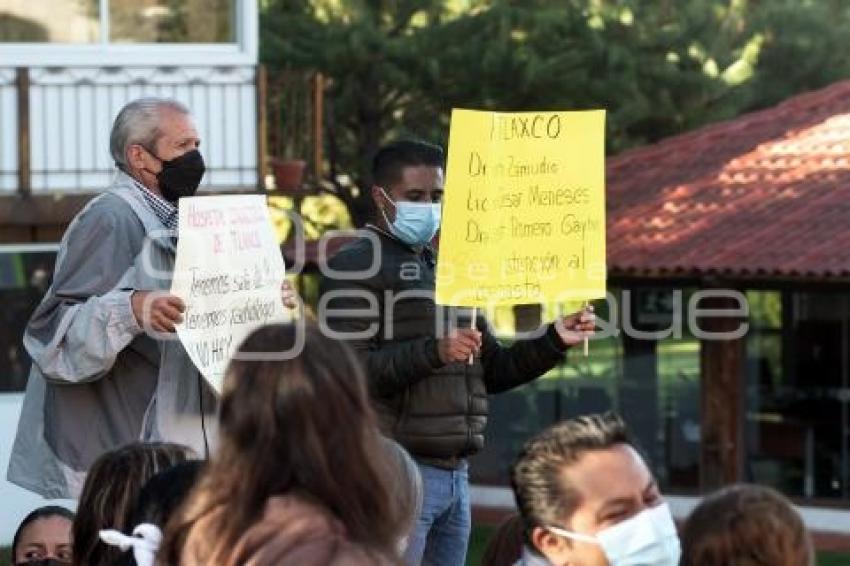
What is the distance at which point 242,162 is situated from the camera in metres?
16.3

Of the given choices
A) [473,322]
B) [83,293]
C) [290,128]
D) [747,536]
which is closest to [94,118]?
[290,128]

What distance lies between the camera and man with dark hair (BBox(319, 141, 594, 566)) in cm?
679

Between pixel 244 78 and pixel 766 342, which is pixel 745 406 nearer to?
pixel 766 342

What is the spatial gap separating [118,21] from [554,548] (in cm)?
1184

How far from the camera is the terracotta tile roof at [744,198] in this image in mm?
17750

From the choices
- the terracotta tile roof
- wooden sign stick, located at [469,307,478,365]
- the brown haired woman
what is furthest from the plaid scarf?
the terracotta tile roof

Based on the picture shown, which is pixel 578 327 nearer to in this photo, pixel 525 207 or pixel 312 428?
pixel 525 207

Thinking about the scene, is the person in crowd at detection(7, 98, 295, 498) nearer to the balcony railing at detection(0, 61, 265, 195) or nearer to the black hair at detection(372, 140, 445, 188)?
the black hair at detection(372, 140, 445, 188)

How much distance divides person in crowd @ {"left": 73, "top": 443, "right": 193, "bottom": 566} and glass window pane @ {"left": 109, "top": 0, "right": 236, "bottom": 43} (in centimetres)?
1112

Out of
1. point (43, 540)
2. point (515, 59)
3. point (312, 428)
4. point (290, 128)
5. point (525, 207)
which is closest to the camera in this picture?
point (312, 428)

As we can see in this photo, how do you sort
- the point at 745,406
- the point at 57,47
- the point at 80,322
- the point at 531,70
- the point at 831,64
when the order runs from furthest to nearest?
the point at 831,64
the point at 531,70
the point at 745,406
the point at 57,47
the point at 80,322

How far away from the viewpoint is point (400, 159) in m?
6.88

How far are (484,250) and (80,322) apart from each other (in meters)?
1.45

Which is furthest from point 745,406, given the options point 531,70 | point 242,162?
point 242,162
